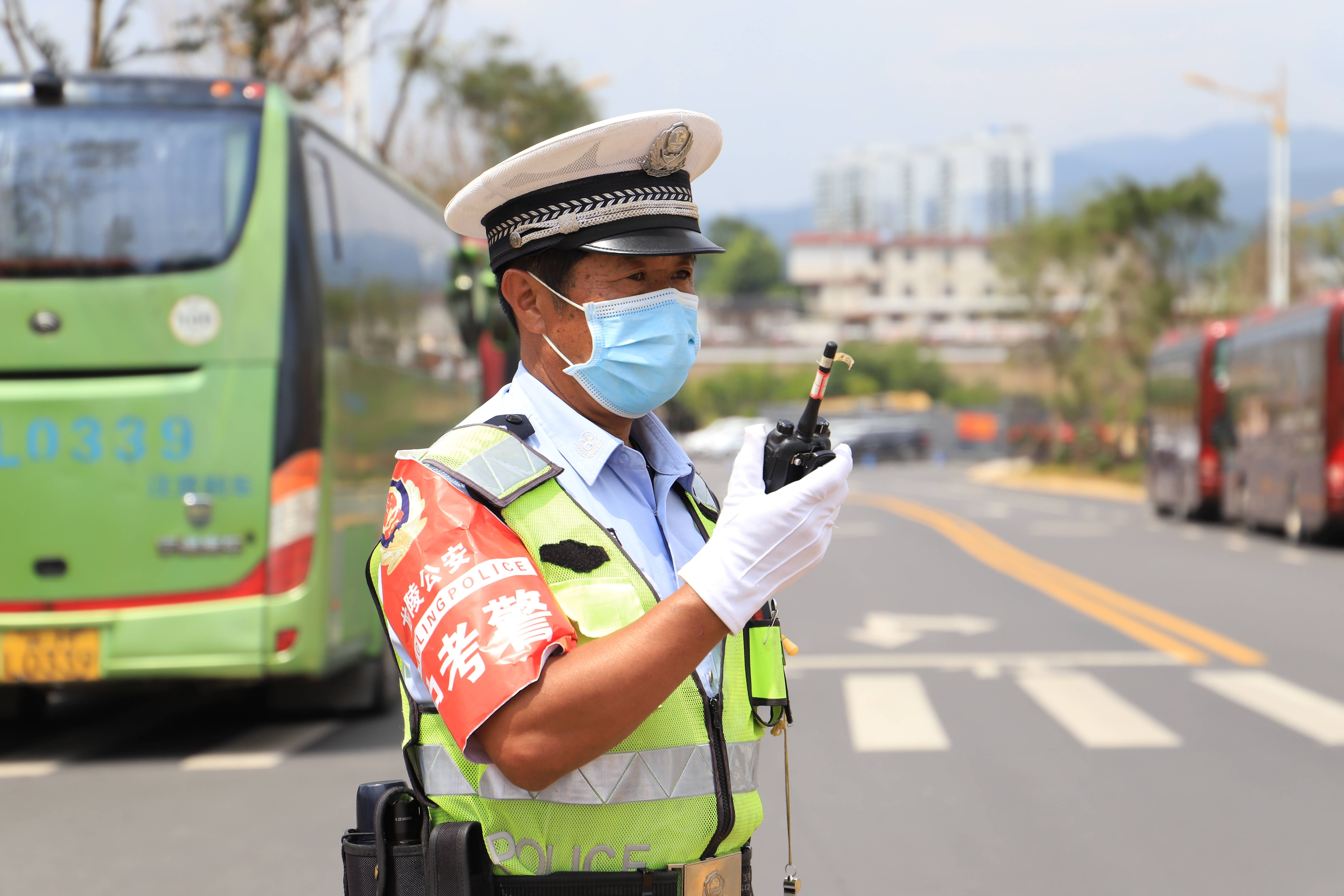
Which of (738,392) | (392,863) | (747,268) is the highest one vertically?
(747,268)

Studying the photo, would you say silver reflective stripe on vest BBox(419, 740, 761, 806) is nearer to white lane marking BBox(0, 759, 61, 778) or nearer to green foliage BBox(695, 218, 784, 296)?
white lane marking BBox(0, 759, 61, 778)

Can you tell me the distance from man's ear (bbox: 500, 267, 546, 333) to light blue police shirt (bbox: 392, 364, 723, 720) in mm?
72

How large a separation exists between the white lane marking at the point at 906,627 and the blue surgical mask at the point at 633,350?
9.40 metres

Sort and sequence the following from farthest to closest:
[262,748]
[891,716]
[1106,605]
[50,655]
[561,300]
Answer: [1106,605] → [891,716] → [262,748] → [50,655] → [561,300]

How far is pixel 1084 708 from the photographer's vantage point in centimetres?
877

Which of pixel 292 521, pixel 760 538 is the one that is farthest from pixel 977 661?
pixel 760 538

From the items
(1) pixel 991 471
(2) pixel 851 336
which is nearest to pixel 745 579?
(1) pixel 991 471

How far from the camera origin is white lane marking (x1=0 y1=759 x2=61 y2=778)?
7.32 metres

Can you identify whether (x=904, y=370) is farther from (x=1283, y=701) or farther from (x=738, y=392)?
(x=1283, y=701)

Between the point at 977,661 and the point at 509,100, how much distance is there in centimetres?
2306

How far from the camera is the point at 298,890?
5.20 m

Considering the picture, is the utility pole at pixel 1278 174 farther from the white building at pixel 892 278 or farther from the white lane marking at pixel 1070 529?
the white building at pixel 892 278

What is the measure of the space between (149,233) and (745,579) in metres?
6.38

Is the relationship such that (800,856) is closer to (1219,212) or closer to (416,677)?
(416,677)
